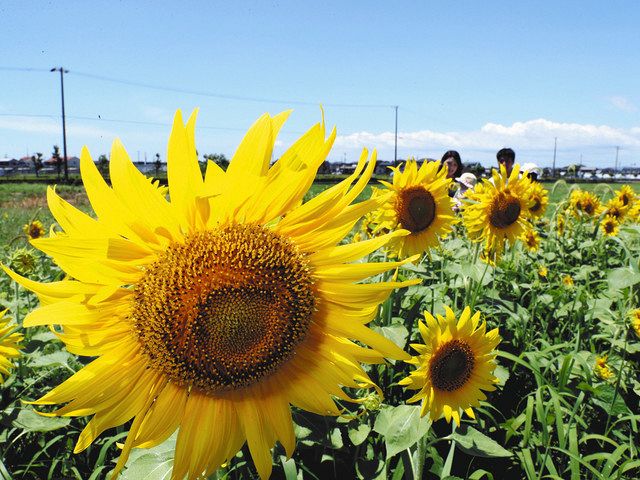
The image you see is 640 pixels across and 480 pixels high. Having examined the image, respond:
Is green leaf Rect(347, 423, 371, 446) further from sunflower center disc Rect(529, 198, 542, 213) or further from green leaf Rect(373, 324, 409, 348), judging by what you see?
sunflower center disc Rect(529, 198, 542, 213)

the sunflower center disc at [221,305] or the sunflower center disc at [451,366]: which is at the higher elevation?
the sunflower center disc at [221,305]

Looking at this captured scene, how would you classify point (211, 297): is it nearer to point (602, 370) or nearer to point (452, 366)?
point (452, 366)

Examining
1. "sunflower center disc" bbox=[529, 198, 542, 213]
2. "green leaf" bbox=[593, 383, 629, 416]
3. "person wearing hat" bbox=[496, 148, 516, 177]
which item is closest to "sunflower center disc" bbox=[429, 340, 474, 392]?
"green leaf" bbox=[593, 383, 629, 416]

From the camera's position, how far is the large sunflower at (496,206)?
10.8 feet

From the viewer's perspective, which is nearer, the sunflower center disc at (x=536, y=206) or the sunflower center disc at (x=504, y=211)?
the sunflower center disc at (x=504, y=211)

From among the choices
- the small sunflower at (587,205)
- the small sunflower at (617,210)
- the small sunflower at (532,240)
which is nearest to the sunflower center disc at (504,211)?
the small sunflower at (532,240)

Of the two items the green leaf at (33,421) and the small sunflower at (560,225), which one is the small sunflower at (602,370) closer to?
the green leaf at (33,421)

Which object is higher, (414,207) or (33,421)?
(414,207)

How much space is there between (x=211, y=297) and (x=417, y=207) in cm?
196

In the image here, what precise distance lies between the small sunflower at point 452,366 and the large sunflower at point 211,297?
0.91 meters

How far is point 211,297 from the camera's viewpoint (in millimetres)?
1093

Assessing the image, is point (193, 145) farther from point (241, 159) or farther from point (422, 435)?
point (422, 435)

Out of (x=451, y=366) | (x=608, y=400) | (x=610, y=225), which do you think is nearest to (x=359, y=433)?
(x=451, y=366)

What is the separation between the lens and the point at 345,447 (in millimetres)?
2248
